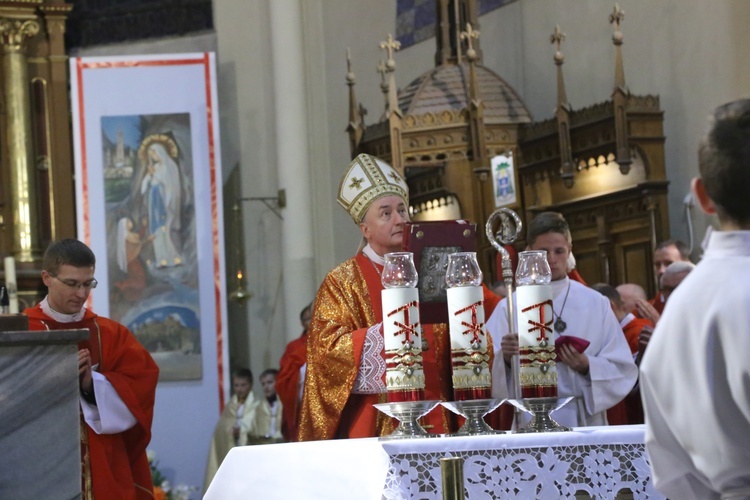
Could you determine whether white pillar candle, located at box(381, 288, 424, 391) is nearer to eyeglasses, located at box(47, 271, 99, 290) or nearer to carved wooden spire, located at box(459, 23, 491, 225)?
eyeglasses, located at box(47, 271, 99, 290)

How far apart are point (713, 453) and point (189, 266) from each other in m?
9.62

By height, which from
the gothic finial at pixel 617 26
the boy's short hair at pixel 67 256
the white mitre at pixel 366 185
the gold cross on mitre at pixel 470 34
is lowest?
the boy's short hair at pixel 67 256

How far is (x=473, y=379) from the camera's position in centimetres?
356

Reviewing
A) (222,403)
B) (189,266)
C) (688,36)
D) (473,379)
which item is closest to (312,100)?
(189,266)

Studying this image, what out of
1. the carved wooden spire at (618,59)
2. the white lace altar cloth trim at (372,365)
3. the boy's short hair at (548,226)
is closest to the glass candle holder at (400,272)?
the white lace altar cloth trim at (372,365)

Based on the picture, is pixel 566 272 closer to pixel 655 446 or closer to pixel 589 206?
pixel 655 446

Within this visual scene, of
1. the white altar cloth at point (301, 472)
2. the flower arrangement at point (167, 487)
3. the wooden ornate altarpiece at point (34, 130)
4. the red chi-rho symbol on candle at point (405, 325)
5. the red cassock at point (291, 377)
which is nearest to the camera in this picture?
the white altar cloth at point (301, 472)

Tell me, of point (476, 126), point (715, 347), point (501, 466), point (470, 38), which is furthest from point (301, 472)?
point (470, 38)

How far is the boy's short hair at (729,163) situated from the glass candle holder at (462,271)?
1.55m

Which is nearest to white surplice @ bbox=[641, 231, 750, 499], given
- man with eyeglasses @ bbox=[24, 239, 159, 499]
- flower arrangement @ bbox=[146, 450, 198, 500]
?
man with eyeglasses @ bbox=[24, 239, 159, 499]

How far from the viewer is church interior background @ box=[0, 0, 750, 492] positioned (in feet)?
30.2

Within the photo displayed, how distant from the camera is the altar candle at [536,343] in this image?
350 centimetres

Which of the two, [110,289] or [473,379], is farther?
[110,289]

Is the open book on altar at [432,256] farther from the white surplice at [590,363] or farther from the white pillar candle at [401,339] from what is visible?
the white pillar candle at [401,339]
